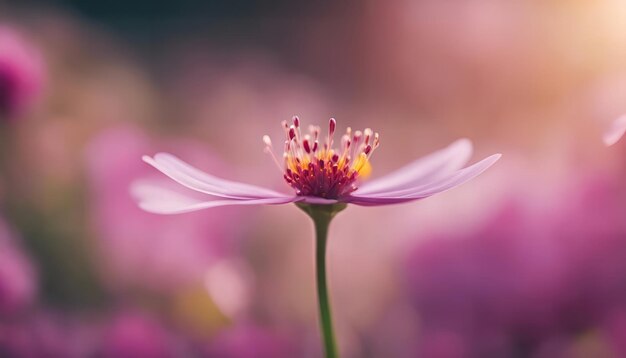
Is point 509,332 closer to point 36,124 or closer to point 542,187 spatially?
point 542,187

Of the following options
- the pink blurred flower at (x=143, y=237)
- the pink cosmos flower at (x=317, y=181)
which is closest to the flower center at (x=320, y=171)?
the pink cosmos flower at (x=317, y=181)

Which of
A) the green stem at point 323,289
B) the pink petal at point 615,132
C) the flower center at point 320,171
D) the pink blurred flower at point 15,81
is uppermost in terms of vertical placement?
the pink blurred flower at point 15,81

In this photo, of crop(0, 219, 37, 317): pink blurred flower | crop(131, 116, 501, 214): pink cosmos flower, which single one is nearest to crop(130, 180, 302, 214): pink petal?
crop(131, 116, 501, 214): pink cosmos flower

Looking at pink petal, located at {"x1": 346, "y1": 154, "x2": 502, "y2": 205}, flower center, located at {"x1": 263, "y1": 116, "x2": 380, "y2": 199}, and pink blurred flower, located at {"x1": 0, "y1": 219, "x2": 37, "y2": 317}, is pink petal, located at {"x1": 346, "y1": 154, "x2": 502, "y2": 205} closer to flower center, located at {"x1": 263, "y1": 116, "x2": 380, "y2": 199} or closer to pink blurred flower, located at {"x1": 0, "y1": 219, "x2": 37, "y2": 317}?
flower center, located at {"x1": 263, "y1": 116, "x2": 380, "y2": 199}

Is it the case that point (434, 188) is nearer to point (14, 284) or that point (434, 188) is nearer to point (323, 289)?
point (323, 289)

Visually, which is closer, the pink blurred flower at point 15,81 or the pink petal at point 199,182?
the pink petal at point 199,182

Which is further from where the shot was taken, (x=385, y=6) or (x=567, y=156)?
(x=385, y=6)

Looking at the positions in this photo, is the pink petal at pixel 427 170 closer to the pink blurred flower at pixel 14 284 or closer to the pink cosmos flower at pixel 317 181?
the pink cosmos flower at pixel 317 181

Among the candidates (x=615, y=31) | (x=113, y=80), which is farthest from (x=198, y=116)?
(x=615, y=31)

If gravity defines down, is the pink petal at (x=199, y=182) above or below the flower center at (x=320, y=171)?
below
